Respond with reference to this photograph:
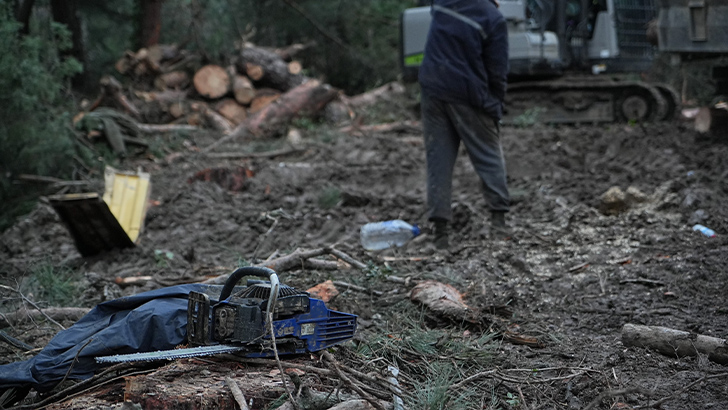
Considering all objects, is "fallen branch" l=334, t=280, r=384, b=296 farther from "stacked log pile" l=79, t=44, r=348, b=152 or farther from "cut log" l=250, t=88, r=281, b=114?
"cut log" l=250, t=88, r=281, b=114

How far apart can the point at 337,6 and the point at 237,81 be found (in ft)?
16.4

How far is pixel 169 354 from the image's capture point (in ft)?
7.79

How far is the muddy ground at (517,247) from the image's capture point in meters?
2.87

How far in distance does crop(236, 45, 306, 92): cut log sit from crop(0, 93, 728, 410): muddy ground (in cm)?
365

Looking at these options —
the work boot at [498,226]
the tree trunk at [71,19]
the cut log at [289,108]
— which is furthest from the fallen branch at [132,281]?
the tree trunk at [71,19]

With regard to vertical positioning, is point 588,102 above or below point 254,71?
below

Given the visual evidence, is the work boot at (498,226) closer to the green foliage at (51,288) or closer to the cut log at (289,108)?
the green foliage at (51,288)

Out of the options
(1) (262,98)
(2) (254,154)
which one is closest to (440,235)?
(2) (254,154)

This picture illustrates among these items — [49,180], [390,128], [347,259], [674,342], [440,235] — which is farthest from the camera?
[390,128]

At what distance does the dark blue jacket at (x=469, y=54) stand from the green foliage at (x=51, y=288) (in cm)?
283

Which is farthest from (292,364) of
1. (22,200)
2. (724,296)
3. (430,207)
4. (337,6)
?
(337,6)

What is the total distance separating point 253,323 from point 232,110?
33.4 feet

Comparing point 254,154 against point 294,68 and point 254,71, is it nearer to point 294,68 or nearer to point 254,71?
point 254,71

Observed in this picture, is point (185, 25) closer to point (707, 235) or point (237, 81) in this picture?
point (237, 81)
